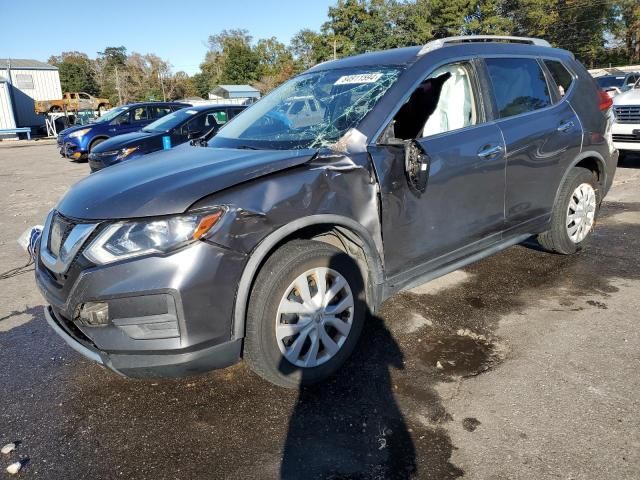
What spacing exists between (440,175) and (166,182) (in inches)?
65.9

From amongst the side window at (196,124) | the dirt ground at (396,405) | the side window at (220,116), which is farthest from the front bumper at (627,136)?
the side window at (196,124)

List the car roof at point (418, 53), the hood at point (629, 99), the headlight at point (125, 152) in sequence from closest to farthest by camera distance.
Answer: the car roof at point (418, 53)
the hood at point (629, 99)
the headlight at point (125, 152)

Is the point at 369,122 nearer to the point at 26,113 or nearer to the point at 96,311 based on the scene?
the point at 96,311

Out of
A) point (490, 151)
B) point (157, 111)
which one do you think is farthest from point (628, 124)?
point (157, 111)

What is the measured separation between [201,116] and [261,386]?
27.7 ft

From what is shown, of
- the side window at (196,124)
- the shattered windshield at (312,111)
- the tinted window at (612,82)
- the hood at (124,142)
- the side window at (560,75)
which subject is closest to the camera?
the shattered windshield at (312,111)

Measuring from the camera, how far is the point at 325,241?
3.00 metres

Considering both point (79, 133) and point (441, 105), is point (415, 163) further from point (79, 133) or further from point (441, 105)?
point (79, 133)

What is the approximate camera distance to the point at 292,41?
73.1 metres

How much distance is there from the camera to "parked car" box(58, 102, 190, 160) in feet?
47.6

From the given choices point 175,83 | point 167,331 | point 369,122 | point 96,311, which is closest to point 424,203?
point 369,122

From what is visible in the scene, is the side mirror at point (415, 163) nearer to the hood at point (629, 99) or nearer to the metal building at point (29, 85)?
the hood at point (629, 99)

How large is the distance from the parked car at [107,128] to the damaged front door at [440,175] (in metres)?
12.8

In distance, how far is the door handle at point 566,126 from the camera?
4.11 meters
